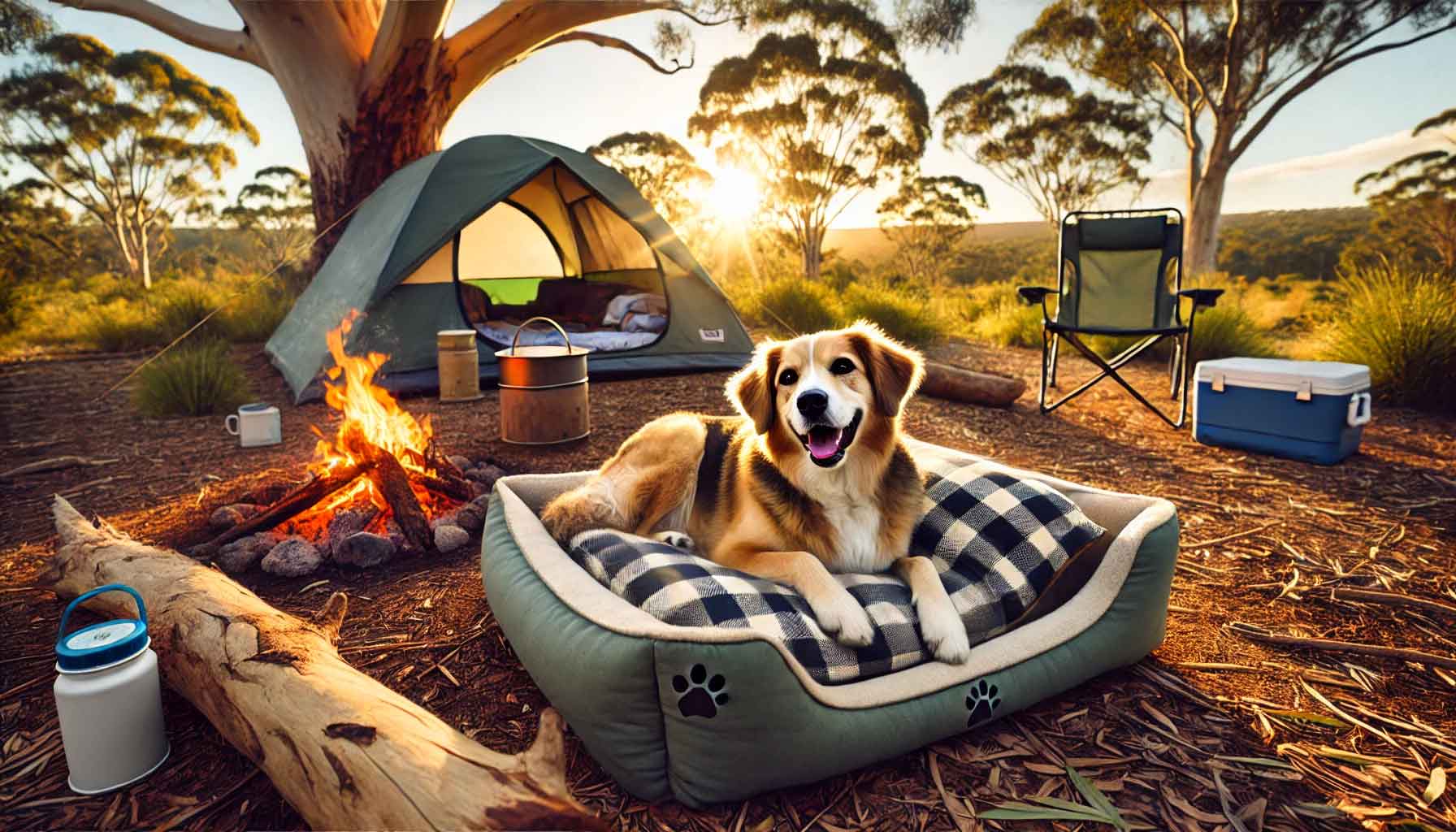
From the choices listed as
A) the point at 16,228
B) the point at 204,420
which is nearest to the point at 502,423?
the point at 204,420

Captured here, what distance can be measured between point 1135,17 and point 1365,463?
18731 mm

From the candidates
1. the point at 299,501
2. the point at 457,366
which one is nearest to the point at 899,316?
the point at 457,366

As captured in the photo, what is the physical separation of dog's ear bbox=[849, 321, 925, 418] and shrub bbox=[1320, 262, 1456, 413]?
6764 millimetres

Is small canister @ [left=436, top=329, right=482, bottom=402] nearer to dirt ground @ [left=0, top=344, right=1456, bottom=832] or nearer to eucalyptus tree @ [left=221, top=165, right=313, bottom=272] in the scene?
dirt ground @ [left=0, top=344, right=1456, bottom=832]

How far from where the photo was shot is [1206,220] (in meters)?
18.1

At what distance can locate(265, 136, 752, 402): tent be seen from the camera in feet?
23.6

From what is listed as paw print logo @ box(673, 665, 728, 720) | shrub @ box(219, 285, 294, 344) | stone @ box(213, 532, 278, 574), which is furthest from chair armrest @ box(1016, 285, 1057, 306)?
shrub @ box(219, 285, 294, 344)

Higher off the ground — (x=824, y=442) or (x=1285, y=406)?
(x=824, y=442)

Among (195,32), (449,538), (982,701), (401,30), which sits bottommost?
(982,701)

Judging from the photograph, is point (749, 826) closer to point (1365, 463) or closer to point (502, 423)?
point (502, 423)

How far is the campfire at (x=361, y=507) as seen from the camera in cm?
339

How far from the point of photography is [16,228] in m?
27.4

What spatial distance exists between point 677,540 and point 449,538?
135 cm

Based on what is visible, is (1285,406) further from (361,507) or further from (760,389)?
(361,507)
